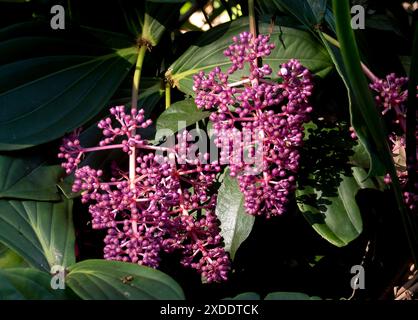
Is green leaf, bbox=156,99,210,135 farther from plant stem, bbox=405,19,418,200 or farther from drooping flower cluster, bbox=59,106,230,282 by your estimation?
plant stem, bbox=405,19,418,200

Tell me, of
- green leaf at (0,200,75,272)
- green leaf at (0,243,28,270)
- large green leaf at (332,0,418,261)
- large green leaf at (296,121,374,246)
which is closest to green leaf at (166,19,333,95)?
large green leaf at (296,121,374,246)

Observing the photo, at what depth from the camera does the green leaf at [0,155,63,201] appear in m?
1.16

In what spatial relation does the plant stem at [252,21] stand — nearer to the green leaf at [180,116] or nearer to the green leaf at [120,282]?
the green leaf at [180,116]

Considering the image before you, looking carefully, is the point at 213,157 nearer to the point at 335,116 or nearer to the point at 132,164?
the point at 132,164

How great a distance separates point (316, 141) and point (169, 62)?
1.19 ft

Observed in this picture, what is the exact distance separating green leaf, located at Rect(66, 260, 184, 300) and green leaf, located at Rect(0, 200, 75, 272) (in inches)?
5.0

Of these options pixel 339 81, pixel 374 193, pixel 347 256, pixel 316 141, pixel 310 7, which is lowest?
pixel 347 256

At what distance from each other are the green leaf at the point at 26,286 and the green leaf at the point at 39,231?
159 millimetres

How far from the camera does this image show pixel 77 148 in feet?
3.71

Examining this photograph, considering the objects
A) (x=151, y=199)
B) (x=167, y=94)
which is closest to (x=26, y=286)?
(x=151, y=199)

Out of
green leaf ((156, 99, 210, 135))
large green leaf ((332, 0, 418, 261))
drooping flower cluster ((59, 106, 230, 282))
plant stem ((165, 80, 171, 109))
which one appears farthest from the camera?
plant stem ((165, 80, 171, 109))

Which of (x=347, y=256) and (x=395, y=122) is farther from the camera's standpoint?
(x=347, y=256)

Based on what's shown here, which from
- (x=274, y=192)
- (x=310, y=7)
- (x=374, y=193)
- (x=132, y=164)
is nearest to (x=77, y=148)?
(x=132, y=164)

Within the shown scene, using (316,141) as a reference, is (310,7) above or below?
above
